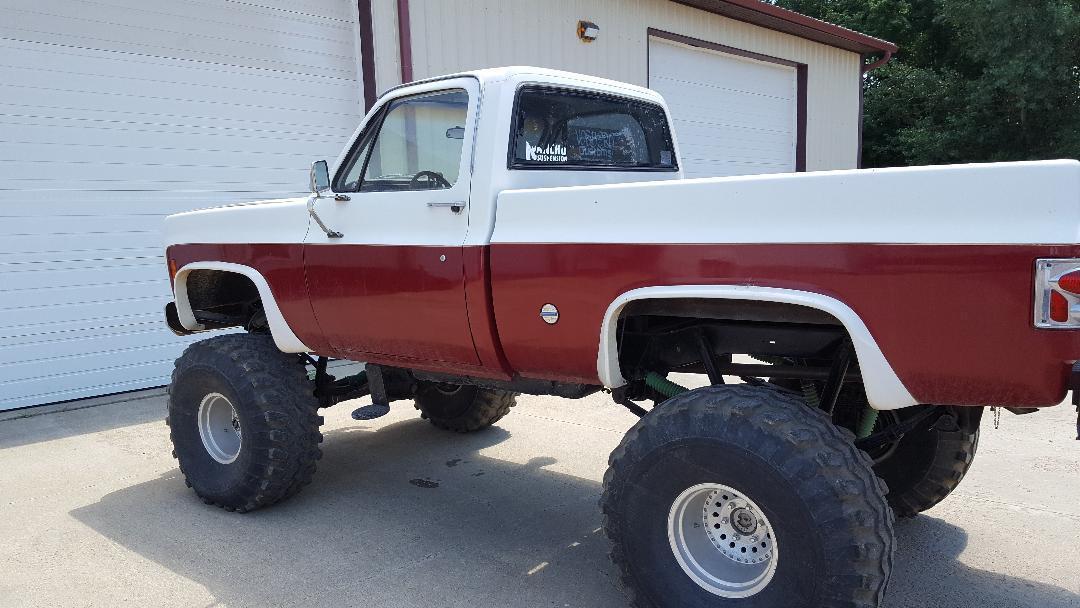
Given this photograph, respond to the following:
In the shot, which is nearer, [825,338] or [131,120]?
[825,338]

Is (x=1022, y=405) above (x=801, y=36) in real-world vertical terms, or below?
below

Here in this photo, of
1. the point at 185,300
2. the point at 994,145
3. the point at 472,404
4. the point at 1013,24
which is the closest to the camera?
the point at 185,300

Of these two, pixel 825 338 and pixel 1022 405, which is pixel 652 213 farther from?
pixel 1022 405

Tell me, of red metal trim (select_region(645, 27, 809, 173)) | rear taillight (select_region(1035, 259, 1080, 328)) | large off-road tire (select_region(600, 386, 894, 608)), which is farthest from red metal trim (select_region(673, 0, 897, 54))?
rear taillight (select_region(1035, 259, 1080, 328))

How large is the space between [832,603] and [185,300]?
391 centimetres

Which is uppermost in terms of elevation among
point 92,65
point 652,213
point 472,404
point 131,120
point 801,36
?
point 801,36

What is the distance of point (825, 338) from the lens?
3107mm

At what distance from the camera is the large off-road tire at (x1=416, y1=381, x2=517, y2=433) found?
5691 millimetres

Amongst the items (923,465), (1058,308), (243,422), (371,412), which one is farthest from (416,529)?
(1058,308)

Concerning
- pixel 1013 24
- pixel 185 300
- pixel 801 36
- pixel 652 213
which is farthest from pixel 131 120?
pixel 1013 24

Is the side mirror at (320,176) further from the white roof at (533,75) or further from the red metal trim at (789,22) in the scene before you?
the red metal trim at (789,22)

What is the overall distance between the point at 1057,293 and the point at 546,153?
223 cm

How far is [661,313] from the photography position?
10.5ft

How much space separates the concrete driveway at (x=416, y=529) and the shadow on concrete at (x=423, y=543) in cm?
1
